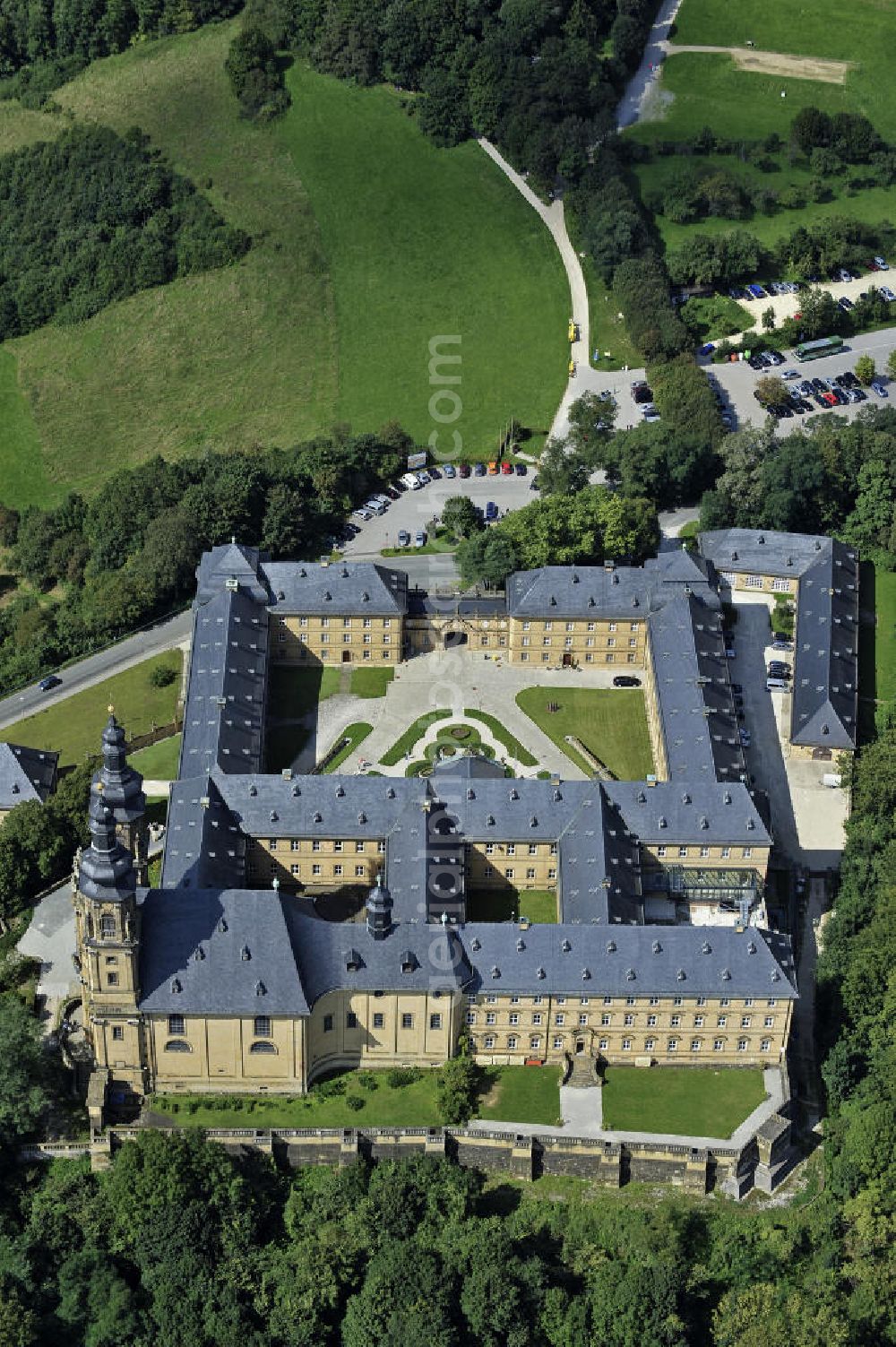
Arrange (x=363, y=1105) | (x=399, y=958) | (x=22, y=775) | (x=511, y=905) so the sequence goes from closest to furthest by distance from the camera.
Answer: (x=399, y=958) → (x=363, y=1105) → (x=511, y=905) → (x=22, y=775)

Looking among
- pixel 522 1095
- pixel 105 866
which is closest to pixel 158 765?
pixel 105 866

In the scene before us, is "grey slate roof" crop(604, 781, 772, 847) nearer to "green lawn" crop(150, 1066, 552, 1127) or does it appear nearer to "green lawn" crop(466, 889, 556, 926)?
"green lawn" crop(466, 889, 556, 926)

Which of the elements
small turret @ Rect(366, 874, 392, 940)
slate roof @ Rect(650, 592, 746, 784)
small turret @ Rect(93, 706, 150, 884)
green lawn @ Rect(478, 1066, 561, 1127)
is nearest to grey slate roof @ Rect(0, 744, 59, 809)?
small turret @ Rect(93, 706, 150, 884)

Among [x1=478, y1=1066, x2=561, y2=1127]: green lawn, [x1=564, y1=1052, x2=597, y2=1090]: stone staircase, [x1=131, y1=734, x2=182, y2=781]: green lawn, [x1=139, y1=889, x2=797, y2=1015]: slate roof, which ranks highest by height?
[x1=139, y1=889, x2=797, y2=1015]: slate roof

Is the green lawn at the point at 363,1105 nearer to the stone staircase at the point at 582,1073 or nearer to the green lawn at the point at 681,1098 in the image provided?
the stone staircase at the point at 582,1073

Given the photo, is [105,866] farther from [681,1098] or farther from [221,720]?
[681,1098]

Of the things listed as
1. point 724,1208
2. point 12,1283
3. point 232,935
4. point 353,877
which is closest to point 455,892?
point 353,877
